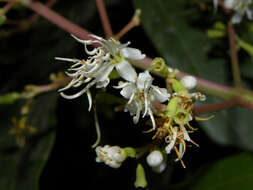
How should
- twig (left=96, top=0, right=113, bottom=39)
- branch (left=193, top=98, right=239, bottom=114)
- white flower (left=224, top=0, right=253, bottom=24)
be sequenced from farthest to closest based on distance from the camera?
white flower (left=224, top=0, right=253, bottom=24), twig (left=96, top=0, right=113, bottom=39), branch (left=193, top=98, right=239, bottom=114)

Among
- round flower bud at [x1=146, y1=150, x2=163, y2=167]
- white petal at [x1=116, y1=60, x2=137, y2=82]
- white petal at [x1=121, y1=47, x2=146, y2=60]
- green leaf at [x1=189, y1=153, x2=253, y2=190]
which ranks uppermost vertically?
white petal at [x1=121, y1=47, x2=146, y2=60]

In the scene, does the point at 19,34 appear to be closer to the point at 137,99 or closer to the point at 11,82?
the point at 11,82

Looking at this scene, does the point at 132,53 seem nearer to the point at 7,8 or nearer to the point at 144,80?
the point at 144,80

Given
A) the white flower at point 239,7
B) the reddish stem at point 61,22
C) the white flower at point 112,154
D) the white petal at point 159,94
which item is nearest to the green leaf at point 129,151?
the white flower at point 112,154

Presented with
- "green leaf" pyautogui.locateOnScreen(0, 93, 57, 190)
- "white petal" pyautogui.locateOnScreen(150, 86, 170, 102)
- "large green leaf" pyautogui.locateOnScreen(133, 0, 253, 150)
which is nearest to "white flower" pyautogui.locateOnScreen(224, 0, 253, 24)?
"large green leaf" pyautogui.locateOnScreen(133, 0, 253, 150)

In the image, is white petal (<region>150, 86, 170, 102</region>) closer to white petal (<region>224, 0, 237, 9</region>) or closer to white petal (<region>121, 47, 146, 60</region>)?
white petal (<region>121, 47, 146, 60</region>)

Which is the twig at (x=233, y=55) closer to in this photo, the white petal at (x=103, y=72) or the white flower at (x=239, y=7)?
the white flower at (x=239, y=7)
